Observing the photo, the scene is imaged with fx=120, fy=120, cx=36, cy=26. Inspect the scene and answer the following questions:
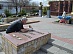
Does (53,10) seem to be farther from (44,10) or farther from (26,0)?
(26,0)

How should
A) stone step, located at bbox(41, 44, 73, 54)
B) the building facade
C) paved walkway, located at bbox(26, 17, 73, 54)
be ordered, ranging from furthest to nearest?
1. the building facade
2. paved walkway, located at bbox(26, 17, 73, 54)
3. stone step, located at bbox(41, 44, 73, 54)

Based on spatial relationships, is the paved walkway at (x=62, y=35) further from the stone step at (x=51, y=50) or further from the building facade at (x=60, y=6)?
the building facade at (x=60, y=6)

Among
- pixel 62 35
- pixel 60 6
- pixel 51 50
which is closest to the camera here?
pixel 51 50

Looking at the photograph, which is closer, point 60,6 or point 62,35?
point 62,35

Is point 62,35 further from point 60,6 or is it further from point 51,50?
point 60,6

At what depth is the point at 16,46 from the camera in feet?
13.7

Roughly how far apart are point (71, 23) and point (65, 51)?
7409 millimetres

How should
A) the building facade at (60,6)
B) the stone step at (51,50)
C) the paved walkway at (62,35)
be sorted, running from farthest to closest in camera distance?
the building facade at (60,6) → the paved walkway at (62,35) → the stone step at (51,50)

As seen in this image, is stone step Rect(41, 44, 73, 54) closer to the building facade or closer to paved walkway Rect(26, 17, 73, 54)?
paved walkway Rect(26, 17, 73, 54)

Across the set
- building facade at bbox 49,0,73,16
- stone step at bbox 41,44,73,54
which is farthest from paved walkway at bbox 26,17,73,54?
building facade at bbox 49,0,73,16

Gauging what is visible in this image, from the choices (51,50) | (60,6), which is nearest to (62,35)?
(51,50)

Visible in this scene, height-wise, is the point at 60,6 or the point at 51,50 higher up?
the point at 60,6

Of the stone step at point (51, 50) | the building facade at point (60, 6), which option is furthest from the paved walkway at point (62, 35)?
the building facade at point (60, 6)

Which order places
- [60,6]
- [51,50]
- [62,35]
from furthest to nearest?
[60,6] → [62,35] → [51,50]
